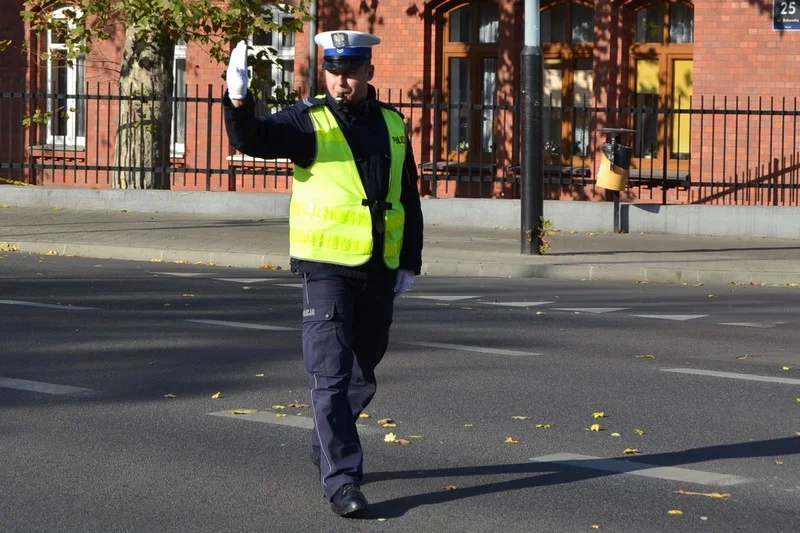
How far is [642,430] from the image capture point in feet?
23.1

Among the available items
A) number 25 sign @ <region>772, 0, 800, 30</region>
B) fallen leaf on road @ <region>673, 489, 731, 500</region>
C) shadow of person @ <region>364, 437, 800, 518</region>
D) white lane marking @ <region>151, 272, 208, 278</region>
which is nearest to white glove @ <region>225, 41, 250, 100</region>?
shadow of person @ <region>364, 437, 800, 518</region>

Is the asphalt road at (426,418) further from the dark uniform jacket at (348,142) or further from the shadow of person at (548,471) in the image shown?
the dark uniform jacket at (348,142)

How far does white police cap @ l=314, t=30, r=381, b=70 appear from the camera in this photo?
18.3ft

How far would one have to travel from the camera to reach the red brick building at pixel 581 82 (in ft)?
71.8

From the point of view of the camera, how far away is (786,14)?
21.7 m

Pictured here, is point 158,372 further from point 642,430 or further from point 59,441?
point 642,430

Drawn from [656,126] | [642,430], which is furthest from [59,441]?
[656,126]

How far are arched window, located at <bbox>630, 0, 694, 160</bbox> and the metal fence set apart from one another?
4cm

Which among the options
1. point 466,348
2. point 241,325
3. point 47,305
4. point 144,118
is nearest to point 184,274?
point 47,305

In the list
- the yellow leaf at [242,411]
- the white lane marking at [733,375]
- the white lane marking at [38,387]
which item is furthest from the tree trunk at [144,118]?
the yellow leaf at [242,411]

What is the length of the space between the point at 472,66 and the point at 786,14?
5.09 meters

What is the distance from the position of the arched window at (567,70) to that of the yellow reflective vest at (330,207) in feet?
58.6

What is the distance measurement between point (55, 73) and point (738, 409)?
2213 cm

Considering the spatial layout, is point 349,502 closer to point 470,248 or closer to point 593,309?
point 593,309
